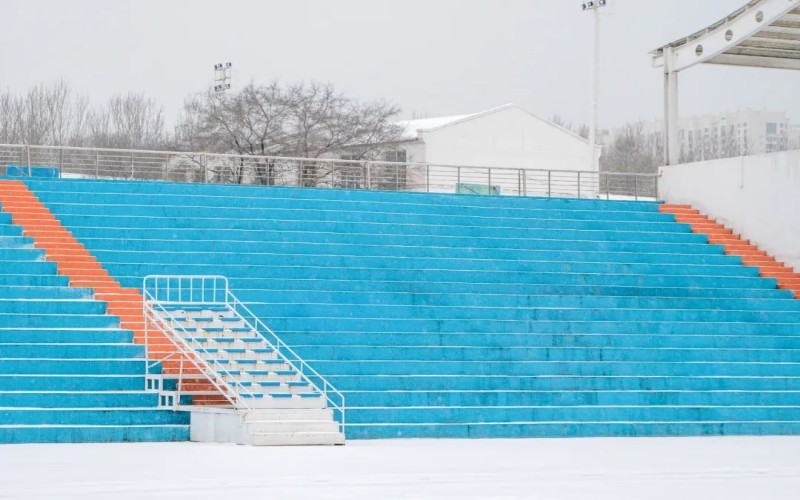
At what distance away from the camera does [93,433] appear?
1421 cm

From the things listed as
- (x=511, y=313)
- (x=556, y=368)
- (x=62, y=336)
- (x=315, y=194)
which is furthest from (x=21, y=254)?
(x=556, y=368)

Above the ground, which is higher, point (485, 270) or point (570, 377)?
point (485, 270)

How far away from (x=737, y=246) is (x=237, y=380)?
490 inches

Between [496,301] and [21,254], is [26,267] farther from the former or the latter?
[496,301]

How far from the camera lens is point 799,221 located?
23500 millimetres

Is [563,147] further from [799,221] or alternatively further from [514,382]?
[514,382]

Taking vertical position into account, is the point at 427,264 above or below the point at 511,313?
above

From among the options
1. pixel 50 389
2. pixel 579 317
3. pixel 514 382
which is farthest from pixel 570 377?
pixel 50 389

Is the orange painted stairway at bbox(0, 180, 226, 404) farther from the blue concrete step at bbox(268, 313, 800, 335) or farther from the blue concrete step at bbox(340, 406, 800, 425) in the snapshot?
the blue concrete step at bbox(340, 406, 800, 425)

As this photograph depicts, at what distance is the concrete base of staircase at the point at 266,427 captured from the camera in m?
13.9

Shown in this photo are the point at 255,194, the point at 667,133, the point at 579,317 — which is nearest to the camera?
the point at 579,317

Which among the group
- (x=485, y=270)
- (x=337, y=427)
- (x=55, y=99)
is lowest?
(x=337, y=427)

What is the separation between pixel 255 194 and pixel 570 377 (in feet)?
26.1

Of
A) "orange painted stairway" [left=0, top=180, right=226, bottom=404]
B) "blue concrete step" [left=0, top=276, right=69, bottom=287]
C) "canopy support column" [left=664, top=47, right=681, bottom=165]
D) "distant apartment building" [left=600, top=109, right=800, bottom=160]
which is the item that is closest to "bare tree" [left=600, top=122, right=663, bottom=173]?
"distant apartment building" [left=600, top=109, right=800, bottom=160]
